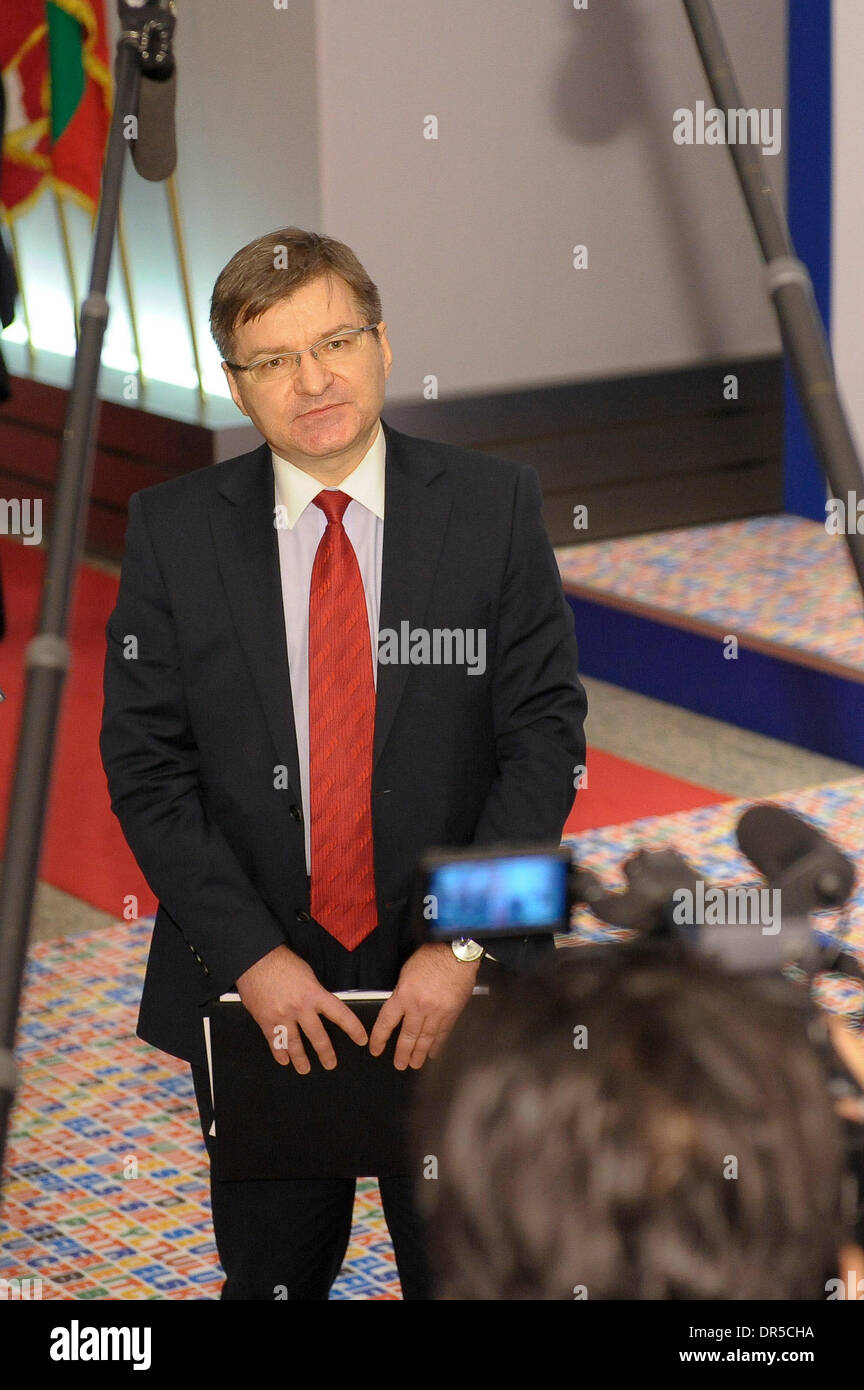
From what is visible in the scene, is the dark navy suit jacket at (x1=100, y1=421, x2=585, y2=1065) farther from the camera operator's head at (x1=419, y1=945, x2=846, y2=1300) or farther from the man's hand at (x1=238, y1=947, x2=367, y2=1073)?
the camera operator's head at (x1=419, y1=945, x2=846, y2=1300)

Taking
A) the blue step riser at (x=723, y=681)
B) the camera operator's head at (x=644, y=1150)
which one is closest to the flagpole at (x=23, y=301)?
the blue step riser at (x=723, y=681)

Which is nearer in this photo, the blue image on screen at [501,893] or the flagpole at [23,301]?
the blue image on screen at [501,893]

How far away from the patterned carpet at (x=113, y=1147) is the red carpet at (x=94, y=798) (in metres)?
0.32

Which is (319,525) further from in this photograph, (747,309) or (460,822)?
(747,309)

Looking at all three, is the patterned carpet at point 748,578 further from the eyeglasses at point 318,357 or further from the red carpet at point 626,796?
the eyeglasses at point 318,357

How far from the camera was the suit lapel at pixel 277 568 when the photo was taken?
208 centimetres

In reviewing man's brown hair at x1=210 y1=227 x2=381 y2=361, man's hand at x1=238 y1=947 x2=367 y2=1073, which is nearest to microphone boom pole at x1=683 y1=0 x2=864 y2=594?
man's brown hair at x1=210 y1=227 x2=381 y2=361

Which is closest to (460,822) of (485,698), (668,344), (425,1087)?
(485,698)

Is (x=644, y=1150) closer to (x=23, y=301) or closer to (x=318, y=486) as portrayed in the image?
(x=318, y=486)

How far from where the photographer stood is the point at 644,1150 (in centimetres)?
95

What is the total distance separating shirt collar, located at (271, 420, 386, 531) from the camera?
212 centimetres

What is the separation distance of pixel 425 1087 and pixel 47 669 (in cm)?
29

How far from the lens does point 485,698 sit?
2.13 metres

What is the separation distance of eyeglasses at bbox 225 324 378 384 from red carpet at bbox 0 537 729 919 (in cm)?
220
